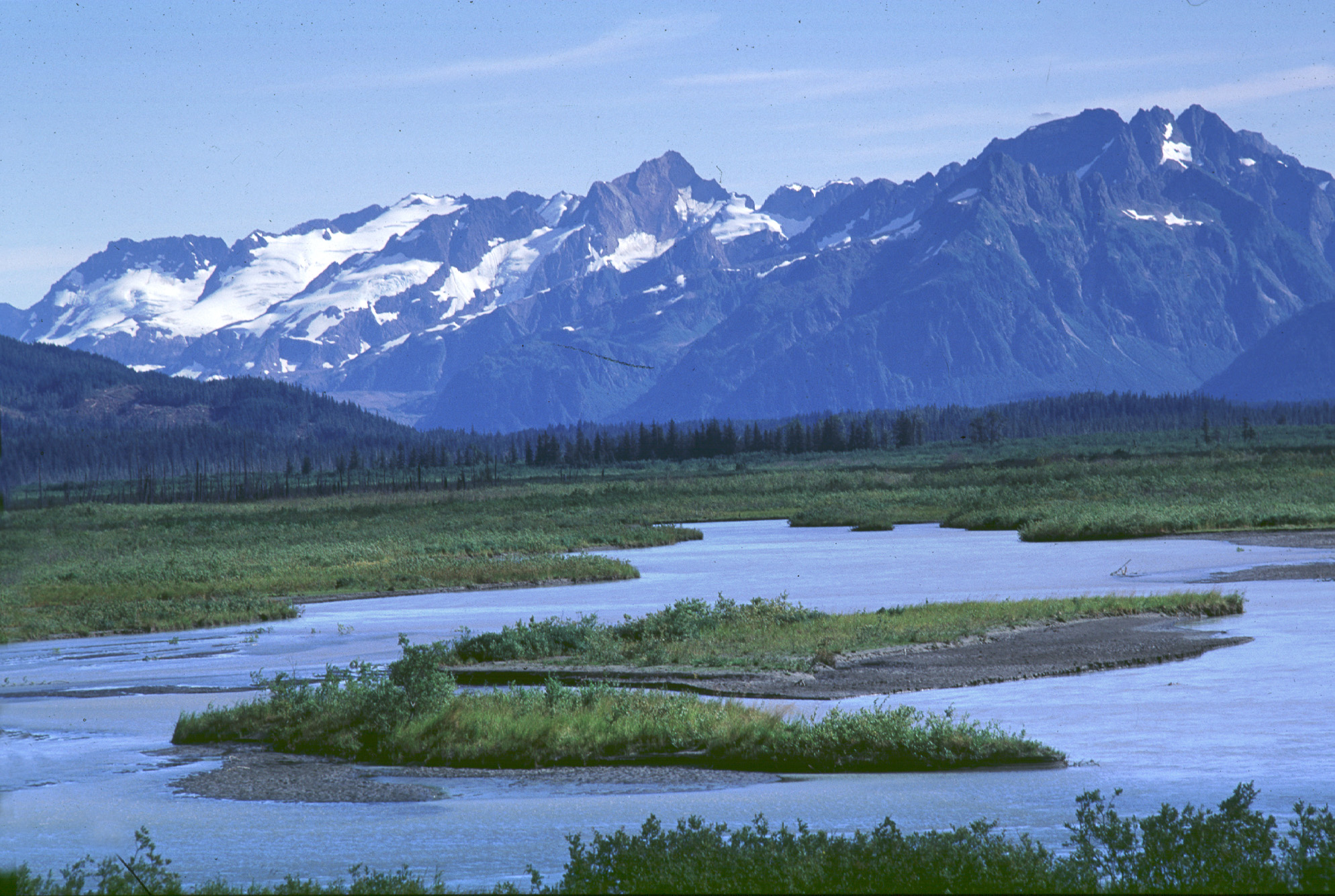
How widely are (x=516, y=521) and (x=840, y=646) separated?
6864cm

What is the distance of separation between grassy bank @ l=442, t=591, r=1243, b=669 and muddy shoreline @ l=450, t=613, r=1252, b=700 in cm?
72

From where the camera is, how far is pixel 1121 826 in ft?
49.6

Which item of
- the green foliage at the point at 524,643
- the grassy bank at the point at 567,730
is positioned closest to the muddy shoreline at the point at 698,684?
the grassy bank at the point at 567,730

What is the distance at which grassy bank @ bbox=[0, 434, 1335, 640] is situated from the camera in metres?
59.2

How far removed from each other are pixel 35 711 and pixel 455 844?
16471mm

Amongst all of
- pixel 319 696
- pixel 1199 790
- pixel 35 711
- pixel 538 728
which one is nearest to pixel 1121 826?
pixel 1199 790

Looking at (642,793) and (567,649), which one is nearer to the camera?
(642,793)

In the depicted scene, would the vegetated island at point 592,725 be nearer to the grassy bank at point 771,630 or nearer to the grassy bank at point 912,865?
the grassy bank at point 771,630

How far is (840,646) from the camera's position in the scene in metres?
33.8

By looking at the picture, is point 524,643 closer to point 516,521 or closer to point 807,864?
point 807,864

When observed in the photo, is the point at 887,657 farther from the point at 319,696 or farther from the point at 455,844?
the point at 455,844

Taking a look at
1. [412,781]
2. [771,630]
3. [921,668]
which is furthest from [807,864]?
[771,630]

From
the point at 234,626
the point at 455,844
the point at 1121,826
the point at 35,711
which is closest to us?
the point at 1121,826

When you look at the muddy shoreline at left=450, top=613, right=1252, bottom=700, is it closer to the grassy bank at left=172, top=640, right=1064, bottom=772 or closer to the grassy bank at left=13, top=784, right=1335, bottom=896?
the grassy bank at left=172, top=640, right=1064, bottom=772
